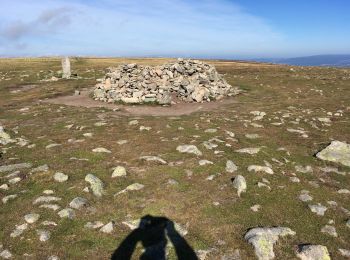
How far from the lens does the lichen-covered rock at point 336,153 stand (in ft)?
62.9

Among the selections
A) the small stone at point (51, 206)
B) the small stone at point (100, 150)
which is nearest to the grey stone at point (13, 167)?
the small stone at point (100, 150)

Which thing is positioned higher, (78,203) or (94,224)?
(78,203)

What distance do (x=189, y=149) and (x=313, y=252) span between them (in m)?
9.29

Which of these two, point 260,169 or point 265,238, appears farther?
point 260,169

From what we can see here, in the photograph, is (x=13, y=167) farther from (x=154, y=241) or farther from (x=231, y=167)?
(x=231, y=167)

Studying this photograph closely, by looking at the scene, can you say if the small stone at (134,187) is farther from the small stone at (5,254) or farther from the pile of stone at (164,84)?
the pile of stone at (164,84)

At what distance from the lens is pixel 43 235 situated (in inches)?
480

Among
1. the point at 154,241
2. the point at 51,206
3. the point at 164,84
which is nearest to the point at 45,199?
the point at 51,206

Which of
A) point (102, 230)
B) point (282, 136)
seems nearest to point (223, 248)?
point (102, 230)

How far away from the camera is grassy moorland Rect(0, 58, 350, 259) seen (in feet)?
39.9

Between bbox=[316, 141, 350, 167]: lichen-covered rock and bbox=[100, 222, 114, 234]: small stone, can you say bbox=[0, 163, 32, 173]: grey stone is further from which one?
bbox=[316, 141, 350, 167]: lichen-covered rock

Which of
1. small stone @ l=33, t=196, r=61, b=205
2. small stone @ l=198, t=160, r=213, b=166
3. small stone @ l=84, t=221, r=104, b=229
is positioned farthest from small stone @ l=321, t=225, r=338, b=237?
small stone @ l=33, t=196, r=61, b=205

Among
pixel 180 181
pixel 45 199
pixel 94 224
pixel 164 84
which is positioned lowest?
pixel 94 224

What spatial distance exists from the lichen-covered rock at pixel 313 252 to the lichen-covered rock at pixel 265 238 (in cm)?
83
